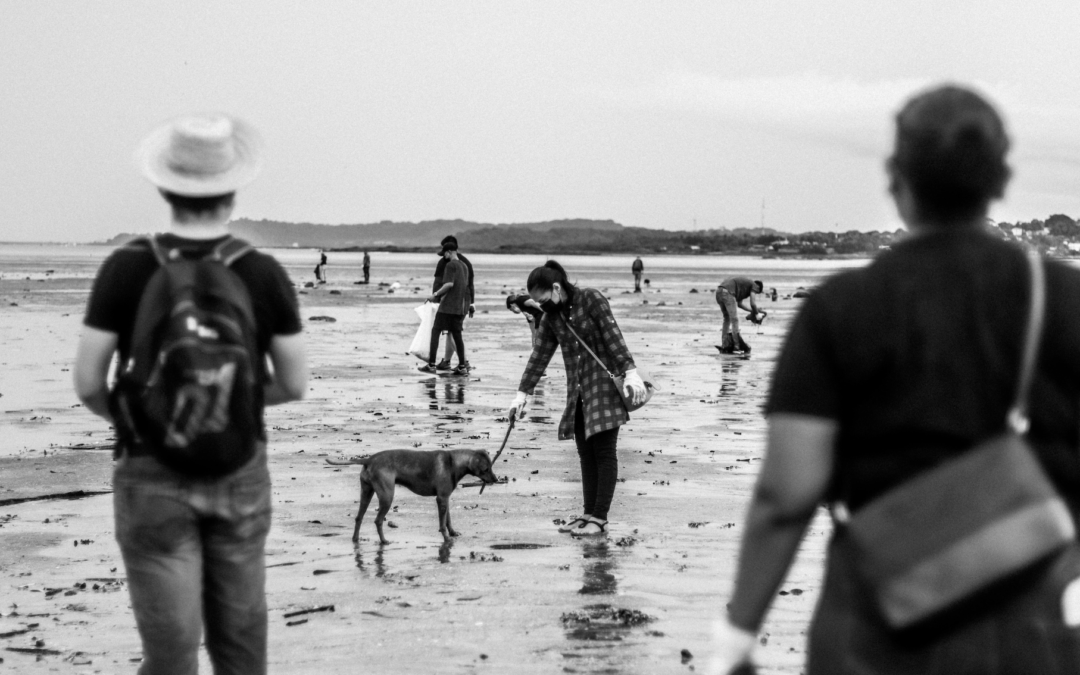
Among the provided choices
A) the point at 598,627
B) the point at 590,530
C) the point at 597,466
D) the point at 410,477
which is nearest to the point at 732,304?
the point at 597,466

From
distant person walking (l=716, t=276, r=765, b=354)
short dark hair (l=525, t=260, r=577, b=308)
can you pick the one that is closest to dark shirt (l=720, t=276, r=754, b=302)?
distant person walking (l=716, t=276, r=765, b=354)

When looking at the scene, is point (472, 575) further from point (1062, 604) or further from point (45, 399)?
point (45, 399)

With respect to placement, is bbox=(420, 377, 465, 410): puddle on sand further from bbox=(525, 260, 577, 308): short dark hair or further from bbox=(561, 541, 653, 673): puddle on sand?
bbox=(561, 541, 653, 673): puddle on sand

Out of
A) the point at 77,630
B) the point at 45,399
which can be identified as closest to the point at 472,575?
the point at 77,630

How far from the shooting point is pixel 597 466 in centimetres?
939

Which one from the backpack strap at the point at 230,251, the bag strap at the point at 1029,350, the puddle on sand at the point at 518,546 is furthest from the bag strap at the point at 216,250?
the puddle on sand at the point at 518,546

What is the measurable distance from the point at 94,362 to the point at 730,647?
2.03 m

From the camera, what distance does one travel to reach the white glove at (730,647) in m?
2.86

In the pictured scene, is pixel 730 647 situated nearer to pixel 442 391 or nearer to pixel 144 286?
pixel 144 286

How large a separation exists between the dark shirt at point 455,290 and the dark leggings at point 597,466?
10.4 metres

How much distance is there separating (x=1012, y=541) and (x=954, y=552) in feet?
0.35

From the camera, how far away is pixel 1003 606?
2.64 meters

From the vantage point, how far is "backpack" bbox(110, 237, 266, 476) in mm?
3830

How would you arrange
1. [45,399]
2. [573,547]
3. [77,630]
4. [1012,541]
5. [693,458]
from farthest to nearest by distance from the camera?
[45,399] < [693,458] < [573,547] < [77,630] < [1012,541]
